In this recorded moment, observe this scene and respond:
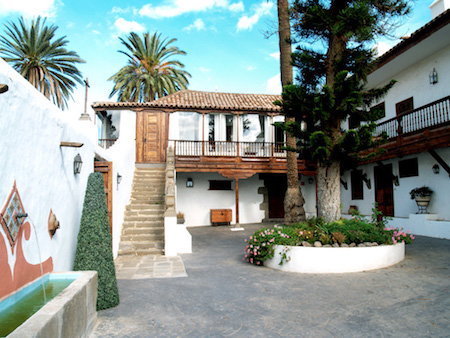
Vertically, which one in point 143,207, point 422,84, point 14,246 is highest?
point 422,84

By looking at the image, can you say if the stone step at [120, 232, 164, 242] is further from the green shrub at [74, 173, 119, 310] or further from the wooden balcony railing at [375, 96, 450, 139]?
the wooden balcony railing at [375, 96, 450, 139]

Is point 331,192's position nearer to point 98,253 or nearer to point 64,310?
point 98,253

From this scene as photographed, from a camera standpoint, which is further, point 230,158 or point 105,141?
point 105,141

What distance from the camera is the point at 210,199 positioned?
1440cm

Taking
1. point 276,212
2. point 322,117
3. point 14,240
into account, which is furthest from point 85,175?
point 276,212

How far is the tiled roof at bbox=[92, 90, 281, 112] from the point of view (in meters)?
13.6

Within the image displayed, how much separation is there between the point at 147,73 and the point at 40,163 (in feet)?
66.7

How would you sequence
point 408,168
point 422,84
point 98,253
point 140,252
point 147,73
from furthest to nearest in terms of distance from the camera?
1. point 147,73
2. point 408,168
3. point 422,84
4. point 140,252
5. point 98,253

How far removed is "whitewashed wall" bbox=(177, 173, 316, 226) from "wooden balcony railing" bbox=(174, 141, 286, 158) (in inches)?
47.7

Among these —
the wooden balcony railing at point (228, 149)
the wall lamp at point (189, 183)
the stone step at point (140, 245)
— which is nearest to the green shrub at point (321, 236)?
the stone step at point (140, 245)

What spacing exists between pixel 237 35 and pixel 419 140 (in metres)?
11.4

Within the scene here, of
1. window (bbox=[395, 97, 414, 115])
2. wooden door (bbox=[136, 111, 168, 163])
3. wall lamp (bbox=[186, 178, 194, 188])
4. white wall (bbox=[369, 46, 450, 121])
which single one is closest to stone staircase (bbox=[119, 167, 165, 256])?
wooden door (bbox=[136, 111, 168, 163])

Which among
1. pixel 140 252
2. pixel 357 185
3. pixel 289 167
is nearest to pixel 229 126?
pixel 289 167

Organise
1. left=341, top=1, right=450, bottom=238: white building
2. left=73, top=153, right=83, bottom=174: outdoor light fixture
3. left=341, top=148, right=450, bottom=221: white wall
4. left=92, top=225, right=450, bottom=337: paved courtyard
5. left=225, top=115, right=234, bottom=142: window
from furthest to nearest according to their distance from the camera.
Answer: left=225, top=115, right=234, bottom=142: window → left=341, top=148, right=450, bottom=221: white wall → left=341, top=1, right=450, bottom=238: white building → left=73, top=153, right=83, bottom=174: outdoor light fixture → left=92, top=225, right=450, bottom=337: paved courtyard
